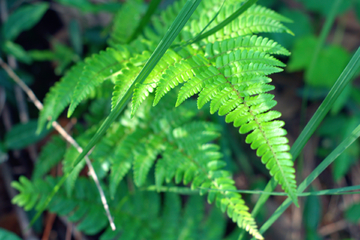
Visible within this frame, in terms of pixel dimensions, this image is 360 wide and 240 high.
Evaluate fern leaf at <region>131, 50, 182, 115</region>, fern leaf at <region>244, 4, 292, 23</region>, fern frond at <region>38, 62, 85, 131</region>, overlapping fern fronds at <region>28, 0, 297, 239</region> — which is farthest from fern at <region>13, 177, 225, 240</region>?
fern leaf at <region>244, 4, 292, 23</region>

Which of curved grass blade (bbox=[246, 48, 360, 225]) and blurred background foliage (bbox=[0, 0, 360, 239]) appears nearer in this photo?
curved grass blade (bbox=[246, 48, 360, 225])

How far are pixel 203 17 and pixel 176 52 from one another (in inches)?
12.3

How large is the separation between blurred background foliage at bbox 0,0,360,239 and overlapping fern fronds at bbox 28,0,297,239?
0.61m

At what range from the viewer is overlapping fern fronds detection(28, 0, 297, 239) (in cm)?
97

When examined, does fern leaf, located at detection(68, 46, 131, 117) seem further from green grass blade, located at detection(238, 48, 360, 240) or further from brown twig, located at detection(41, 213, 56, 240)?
brown twig, located at detection(41, 213, 56, 240)

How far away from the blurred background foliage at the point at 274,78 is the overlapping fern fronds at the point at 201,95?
61 cm

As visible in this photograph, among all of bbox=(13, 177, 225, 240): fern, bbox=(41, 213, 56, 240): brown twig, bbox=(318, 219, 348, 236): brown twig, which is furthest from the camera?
bbox=(318, 219, 348, 236): brown twig

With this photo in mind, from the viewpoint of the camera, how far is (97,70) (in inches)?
51.3

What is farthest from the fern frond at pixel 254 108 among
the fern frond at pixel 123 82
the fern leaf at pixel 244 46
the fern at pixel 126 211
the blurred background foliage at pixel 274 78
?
the fern at pixel 126 211

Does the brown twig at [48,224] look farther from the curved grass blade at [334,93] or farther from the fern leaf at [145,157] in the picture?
the curved grass blade at [334,93]

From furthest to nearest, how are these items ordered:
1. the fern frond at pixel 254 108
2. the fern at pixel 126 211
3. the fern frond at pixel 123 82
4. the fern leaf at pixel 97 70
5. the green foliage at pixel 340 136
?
the green foliage at pixel 340 136
the fern at pixel 126 211
the fern leaf at pixel 97 70
the fern frond at pixel 123 82
the fern frond at pixel 254 108

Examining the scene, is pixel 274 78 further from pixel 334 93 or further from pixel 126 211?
pixel 126 211

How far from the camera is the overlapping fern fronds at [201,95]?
38.3 inches

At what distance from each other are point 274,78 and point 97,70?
213 centimetres
